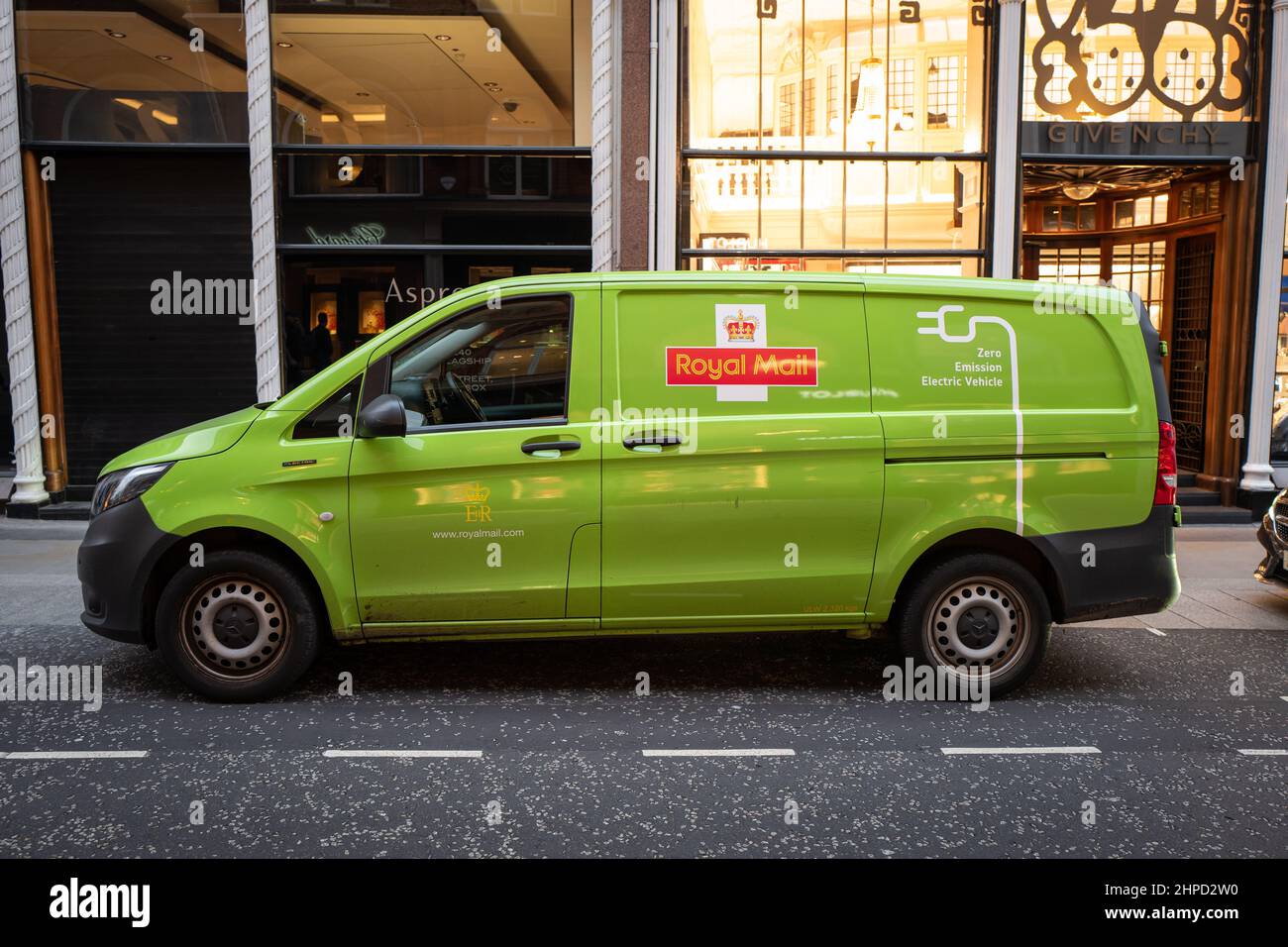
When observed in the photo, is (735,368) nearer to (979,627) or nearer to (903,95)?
(979,627)

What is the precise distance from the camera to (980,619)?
546cm

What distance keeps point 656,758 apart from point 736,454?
1.51 metres

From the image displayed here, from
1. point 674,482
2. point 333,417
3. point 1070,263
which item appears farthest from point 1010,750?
point 1070,263

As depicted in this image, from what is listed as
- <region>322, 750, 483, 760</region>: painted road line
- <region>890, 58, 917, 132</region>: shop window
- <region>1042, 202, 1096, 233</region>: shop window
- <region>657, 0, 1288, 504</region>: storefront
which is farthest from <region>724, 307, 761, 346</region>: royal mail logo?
<region>1042, 202, 1096, 233</region>: shop window

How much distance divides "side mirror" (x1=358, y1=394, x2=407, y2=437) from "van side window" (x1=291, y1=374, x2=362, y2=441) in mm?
190

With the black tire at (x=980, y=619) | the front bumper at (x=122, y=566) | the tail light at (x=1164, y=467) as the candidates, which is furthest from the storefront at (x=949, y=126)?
the front bumper at (x=122, y=566)

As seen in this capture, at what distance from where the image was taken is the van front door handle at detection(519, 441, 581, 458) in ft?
17.0

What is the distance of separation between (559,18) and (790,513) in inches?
303

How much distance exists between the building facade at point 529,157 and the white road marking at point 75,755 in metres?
6.48

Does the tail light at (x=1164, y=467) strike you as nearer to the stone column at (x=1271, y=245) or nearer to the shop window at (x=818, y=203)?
the shop window at (x=818, y=203)

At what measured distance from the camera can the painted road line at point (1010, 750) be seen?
4684 millimetres

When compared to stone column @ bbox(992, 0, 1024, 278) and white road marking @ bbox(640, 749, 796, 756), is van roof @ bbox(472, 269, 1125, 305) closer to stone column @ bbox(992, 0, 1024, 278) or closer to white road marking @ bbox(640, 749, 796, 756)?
white road marking @ bbox(640, 749, 796, 756)
